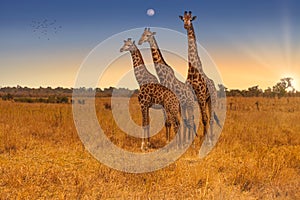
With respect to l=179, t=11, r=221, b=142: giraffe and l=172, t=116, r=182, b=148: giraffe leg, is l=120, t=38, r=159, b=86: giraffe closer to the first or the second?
l=179, t=11, r=221, b=142: giraffe

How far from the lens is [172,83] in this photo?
677 centimetres

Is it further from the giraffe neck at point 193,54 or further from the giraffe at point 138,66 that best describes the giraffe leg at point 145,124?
the giraffe neck at point 193,54

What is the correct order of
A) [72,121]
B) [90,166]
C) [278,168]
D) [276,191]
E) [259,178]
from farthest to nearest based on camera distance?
[72,121] → [90,166] → [278,168] → [259,178] → [276,191]

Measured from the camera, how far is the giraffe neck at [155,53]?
7.07 meters

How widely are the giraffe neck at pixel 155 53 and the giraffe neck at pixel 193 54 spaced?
0.58 meters

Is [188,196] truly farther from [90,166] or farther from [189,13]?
[189,13]

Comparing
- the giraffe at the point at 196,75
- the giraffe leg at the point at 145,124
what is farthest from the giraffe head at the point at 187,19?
the giraffe leg at the point at 145,124

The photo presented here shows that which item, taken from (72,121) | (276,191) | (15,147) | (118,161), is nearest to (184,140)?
(118,161)

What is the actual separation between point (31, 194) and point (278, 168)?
3454 millimetres

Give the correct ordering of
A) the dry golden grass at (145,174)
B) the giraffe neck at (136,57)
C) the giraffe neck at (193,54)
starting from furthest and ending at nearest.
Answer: the giraffe neck at (136,57) < the giraffe neck at (193,54) < the dry golden grass at (145,174)

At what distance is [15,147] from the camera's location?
6.73 meters

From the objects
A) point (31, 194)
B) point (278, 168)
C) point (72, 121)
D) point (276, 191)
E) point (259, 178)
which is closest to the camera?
point (31, 194)

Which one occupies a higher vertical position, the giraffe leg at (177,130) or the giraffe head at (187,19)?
the giraffe head at (187,19)

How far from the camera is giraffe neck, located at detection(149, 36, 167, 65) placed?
7074mm
